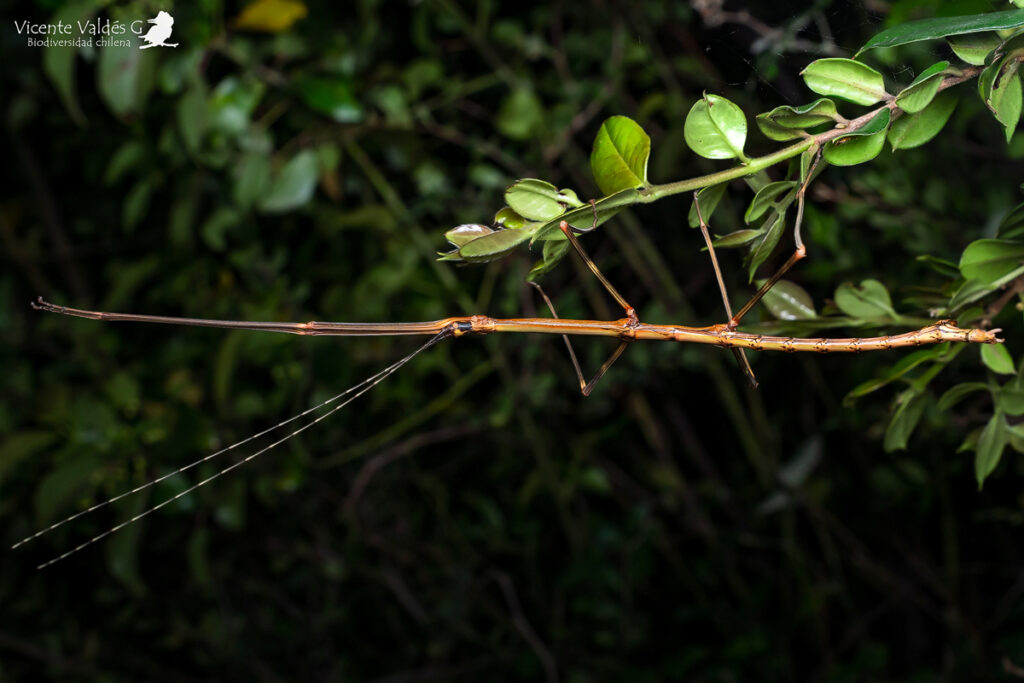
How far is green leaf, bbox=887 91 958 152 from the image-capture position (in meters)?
0.33

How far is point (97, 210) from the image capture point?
4.94 ft

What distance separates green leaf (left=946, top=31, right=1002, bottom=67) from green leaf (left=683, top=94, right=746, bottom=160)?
8 cm

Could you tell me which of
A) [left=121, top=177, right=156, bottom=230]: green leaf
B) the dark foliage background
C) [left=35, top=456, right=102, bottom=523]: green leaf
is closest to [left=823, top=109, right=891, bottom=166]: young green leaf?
the dark foliage background

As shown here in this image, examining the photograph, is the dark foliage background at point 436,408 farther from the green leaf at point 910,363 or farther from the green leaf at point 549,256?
the green leaf at point 549,256

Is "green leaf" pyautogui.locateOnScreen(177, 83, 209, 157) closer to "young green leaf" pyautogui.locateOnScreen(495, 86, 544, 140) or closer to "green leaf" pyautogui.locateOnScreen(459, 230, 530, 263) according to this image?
"young green leaf" pyautogui.locateOnScreen(495, 86, 544, 140)

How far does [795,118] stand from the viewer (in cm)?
32

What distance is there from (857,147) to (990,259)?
0.09 m

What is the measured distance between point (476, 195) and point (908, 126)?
3.26ft

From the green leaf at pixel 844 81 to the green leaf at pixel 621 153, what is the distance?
0.25ft

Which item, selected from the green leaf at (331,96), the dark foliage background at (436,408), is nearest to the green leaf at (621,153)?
the dark foliage background at (436,408)

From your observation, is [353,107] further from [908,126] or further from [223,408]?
[908,126]

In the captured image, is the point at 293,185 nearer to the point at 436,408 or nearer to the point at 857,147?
the point at 436,408

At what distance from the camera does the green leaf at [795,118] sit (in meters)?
0.31

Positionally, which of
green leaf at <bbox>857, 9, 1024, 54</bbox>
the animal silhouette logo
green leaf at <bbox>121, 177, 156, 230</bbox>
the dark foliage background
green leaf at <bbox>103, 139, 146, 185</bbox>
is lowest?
the dark foliage background
